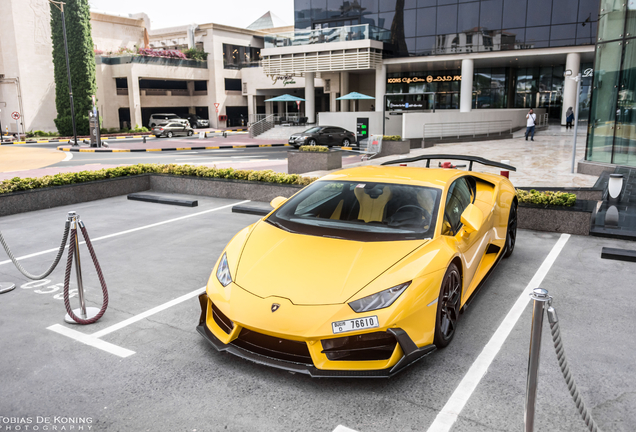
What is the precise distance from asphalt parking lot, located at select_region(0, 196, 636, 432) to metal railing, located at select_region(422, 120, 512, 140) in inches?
834

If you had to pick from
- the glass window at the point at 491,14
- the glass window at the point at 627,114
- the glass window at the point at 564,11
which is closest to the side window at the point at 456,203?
the glass window at the point at 627,114

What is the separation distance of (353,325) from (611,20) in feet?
52.8

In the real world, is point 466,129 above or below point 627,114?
below

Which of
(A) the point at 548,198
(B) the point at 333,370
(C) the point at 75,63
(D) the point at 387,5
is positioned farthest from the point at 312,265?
(C) the point at 75,63

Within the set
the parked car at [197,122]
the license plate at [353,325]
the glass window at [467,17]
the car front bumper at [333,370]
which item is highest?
the glass window at [467,17]

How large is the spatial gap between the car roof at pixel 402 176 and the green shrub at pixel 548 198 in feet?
11.1

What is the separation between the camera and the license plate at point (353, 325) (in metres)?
3.59

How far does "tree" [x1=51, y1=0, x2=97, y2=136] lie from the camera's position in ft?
136

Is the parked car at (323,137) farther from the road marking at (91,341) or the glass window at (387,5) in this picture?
the road marking at (91,341)

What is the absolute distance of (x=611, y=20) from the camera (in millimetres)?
15234

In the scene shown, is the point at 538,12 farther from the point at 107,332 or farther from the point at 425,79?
the point at 107,332

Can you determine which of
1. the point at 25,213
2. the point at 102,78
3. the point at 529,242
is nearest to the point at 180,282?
the point at 529,242

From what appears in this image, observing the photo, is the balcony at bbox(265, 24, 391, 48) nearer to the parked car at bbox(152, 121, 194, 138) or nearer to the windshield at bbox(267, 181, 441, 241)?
the parked car at bbox(152, 121, 194, 138)

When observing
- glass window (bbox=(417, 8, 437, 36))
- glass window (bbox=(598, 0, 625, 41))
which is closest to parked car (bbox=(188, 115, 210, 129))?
glass window (bbox=(417, 8, 437, 36))
